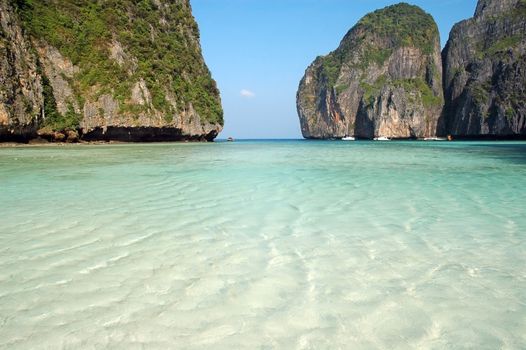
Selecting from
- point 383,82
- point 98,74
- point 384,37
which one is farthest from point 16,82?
point 384,37

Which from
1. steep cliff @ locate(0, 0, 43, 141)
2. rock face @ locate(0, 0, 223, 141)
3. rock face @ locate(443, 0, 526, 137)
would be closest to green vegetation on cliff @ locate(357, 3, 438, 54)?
rock face @ locate(443, 0, 526, 137)

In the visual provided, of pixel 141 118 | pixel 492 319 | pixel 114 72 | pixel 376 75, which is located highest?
pixel 376 75

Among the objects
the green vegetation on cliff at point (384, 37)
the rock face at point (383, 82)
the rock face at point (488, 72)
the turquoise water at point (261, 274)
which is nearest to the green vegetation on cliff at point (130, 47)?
the turquoise water at point (261, 274)

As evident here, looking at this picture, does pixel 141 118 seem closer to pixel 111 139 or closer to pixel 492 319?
pixel 111 139

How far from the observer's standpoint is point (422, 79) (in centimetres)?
12088

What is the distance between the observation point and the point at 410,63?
121812 mm

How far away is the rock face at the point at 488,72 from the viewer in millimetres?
89250

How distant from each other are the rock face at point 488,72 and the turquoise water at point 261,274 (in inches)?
3779

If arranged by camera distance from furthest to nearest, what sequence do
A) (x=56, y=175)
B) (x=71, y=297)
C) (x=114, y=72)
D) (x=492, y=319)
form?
1. (x=114, y=72)
2. (x=56, y=175)
3. (x=71, y=297)
4. (x=492, y=319)

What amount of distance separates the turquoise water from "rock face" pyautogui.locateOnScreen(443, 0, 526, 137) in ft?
315

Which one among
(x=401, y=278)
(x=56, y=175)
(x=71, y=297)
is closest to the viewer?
(x=71, y=297)

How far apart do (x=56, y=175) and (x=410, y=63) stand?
5025 inches

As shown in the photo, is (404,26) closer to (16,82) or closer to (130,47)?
(130,47)

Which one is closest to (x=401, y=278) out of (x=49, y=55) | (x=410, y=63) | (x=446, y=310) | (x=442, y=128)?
(x=446, y=310)
